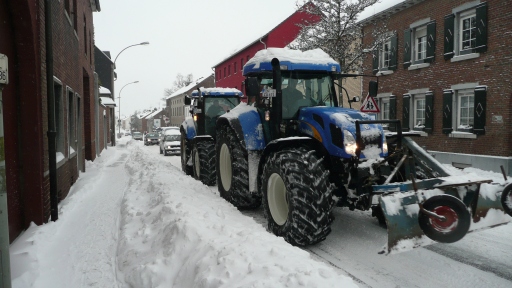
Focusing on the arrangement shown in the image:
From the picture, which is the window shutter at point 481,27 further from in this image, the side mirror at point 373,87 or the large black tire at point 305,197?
Result: the large black tire at point 305,197

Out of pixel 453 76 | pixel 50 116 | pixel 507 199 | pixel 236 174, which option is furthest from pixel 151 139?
pixel 507 199

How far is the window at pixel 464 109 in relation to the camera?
40.7ft

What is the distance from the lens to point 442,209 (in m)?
3.62

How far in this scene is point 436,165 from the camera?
4617 mm

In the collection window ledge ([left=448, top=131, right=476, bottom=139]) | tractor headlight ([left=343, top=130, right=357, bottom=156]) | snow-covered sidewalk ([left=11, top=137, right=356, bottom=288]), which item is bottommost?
snow-covered sidewalk ([left=11, top=137, right=356, bottom=288])

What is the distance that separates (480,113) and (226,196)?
31.2ft

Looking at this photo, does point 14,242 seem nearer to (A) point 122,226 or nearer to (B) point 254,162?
(A) point 122,226

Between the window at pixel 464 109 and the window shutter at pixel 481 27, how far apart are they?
126cm

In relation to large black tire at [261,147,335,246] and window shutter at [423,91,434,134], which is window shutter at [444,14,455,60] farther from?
large black tire at [261,147,335,246]

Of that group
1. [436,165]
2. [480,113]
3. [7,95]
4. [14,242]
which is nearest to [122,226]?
[14,242]

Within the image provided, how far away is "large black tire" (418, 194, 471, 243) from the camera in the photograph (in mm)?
3539

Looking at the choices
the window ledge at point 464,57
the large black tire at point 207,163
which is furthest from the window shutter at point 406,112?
the large black tire at point 207,163

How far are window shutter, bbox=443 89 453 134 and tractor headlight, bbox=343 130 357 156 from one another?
10849mm

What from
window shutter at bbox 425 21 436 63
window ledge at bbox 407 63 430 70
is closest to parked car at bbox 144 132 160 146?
window ledge at bbox 407 63 430 70
